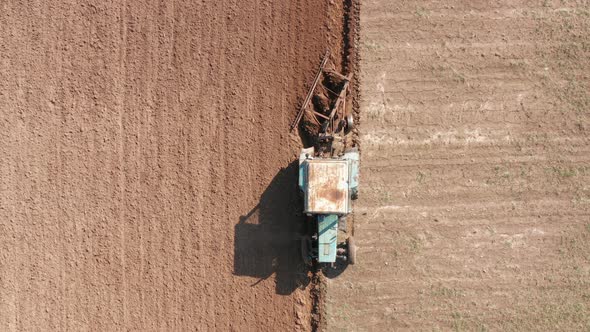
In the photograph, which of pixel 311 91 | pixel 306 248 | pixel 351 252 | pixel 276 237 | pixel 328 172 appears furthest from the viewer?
pixel 276 237

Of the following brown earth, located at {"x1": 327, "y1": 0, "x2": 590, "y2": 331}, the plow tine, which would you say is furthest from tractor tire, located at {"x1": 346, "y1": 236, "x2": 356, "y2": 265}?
the plow tine

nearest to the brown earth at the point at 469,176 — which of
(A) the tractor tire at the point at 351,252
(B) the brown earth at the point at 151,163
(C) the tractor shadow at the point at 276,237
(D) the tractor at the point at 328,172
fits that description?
(A) the tractor tire at the point at 351,252

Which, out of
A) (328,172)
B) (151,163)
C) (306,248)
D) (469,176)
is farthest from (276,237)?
(469,176)

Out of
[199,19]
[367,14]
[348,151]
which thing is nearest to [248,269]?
[348,151]

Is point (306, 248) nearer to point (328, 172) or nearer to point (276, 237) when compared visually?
point (276, 237)

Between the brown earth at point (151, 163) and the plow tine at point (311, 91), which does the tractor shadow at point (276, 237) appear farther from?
the plow tine at point (311, 91)

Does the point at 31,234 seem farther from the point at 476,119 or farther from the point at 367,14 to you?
the point at 476,119

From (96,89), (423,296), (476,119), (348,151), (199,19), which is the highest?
(199,19)
